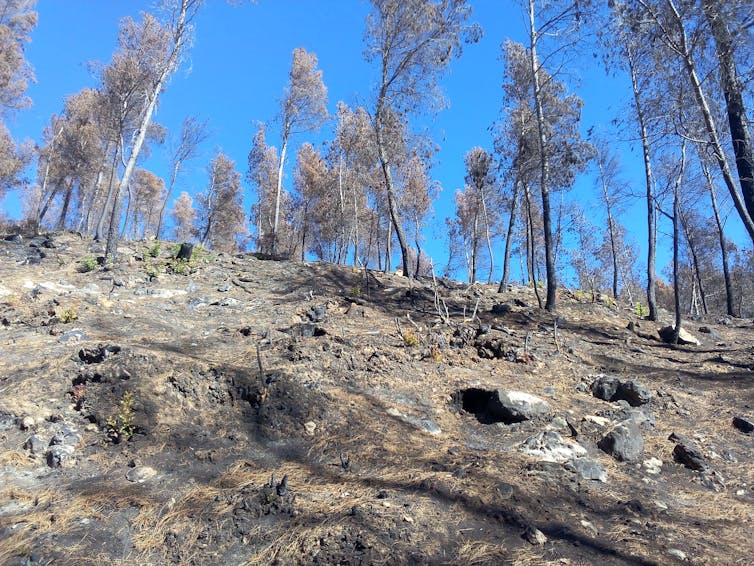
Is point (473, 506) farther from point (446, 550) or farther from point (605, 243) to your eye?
point (605, 243)

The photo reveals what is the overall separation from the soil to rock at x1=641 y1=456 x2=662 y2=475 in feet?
0.12

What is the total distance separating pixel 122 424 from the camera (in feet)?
13.7

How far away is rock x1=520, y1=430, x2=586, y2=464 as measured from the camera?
4.64 m

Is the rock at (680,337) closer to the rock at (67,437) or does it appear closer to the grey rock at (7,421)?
the rock at (67,437)

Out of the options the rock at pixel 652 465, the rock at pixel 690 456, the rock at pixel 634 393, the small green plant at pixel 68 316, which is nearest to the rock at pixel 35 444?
the small green plant at pixel 68 316

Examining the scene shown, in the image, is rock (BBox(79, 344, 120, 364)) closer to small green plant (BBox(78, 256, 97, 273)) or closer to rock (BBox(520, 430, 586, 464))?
rock (BBox(520, 430, 586, 464))

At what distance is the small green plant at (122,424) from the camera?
13.5ft

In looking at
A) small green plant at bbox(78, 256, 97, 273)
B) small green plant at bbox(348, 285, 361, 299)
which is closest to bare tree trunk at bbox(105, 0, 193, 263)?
small green plant at bbox(78, 256, 97, 273)

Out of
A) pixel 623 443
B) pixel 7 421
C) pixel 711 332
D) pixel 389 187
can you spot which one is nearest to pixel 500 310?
pixel 711 332

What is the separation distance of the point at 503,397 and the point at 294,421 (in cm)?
234

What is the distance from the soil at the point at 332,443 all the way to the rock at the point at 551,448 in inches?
6.7

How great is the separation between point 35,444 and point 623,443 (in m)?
5.45

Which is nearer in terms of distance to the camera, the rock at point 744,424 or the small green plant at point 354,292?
the rock at point 744,424

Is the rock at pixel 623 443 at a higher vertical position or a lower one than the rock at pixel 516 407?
lower
